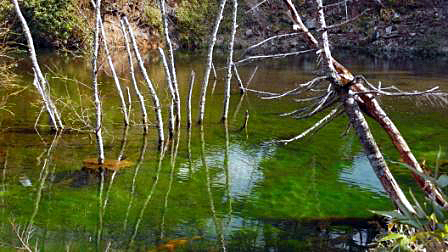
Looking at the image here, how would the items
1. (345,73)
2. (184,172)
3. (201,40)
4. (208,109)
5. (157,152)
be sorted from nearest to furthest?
1. (345,73)
2. (184,172)
3. (157,152)
4. (208,109)
5. (201,40)

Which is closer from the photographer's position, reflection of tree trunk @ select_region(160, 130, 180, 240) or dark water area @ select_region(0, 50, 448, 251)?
dark water area @ select_region(0, 50, 448, 251)

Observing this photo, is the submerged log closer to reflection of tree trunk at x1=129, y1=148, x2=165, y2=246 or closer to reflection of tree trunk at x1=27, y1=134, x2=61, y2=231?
reflection of tree trunk at x1=129, y1=148, x2=165, y2=246

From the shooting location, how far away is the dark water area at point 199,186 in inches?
297

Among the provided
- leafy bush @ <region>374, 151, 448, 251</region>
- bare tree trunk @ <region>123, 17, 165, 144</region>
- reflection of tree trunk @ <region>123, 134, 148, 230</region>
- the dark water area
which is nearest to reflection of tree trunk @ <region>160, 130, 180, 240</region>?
the dark water area

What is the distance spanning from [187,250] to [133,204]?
2067 millimetres

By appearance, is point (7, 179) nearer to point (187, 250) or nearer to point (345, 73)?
point (187, 250)

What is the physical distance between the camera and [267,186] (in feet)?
33.0

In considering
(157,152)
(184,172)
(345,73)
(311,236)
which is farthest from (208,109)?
(345,73)

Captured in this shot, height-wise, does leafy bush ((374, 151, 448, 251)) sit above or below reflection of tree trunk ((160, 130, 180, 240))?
above

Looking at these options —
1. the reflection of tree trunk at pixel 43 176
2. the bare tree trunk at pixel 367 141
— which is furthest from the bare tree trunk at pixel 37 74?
the bare tree trunk at pixel 367 141

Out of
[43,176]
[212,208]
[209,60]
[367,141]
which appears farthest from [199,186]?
[367,141]

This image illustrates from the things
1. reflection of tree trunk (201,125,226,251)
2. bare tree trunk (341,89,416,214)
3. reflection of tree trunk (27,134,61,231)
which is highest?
bare tree trunk (341,89,416,214)

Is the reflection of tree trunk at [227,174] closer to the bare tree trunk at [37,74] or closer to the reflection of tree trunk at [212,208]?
the reflection of tree trunk at [212,208]

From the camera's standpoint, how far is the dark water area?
7543mm
